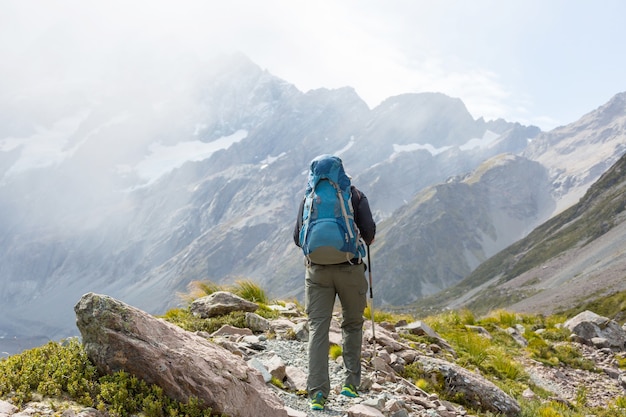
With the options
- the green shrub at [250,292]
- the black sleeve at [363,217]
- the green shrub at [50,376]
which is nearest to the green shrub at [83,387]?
the green shrub at [50,376]

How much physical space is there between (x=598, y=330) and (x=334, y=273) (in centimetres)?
1536

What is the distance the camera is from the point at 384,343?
10055mm

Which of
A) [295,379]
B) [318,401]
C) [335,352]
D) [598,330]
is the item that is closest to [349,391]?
[318,401]

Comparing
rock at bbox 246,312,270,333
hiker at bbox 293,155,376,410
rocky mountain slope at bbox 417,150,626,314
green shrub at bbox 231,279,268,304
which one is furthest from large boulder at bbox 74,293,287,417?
rocky mountain slope at bbox 417,150,626,314

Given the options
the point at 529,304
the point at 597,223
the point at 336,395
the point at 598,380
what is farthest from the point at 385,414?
the point at 597,223

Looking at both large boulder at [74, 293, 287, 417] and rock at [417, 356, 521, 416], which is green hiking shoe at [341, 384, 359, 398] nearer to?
large boulder at [74, 293, 287, 417]

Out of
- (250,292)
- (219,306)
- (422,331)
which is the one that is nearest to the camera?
(219,306)

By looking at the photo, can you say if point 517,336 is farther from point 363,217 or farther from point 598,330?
point 363,217

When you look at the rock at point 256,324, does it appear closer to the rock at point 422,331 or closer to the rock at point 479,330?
the rock at point 422,331

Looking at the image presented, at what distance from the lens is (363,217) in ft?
23.2

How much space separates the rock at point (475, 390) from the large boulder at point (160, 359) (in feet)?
16.0

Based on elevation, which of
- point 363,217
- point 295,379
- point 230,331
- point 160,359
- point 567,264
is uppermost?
point 567,264

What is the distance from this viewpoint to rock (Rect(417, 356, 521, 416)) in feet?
28.7

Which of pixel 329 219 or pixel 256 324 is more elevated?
pixel 329 219
